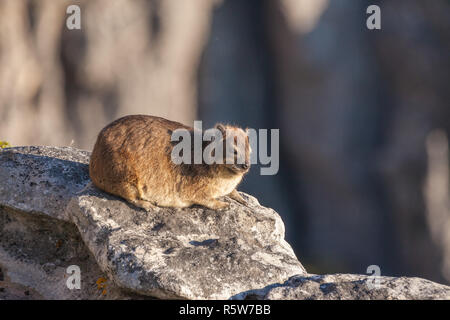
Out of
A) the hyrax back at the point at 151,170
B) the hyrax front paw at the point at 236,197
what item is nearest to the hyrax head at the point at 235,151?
the hyrax back at the point at 151,170

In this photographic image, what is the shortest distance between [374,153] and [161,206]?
8134 millimetres

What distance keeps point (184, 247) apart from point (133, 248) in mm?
412

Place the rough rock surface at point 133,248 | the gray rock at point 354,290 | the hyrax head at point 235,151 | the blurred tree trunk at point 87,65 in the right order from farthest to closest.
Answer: the blurred tree trunk at point 87,65, the hyrax head at point 235,151, the rough rock surface at point 133,248, the gray rock at point 354,290

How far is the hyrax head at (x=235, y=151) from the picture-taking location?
208 inches

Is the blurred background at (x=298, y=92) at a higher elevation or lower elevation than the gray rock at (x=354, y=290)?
higher

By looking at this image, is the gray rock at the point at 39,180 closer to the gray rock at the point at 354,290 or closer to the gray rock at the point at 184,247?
the gray rock at the point at 184,247

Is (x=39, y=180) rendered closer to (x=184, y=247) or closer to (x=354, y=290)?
(x=184, y=247)

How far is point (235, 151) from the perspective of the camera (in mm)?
5297

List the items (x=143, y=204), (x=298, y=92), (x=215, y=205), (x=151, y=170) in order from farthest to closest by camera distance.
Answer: (x=298, y=92) → (x=215, y=205) → (x=151, y=170) → (x=143, y=204)

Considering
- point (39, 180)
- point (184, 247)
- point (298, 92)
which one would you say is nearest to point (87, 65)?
point (298, 92)

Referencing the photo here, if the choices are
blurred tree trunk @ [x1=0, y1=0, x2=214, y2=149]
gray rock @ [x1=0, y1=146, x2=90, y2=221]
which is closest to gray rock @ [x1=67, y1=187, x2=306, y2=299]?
gray rock @ [x1=0, y1=146, x2=90, y2=221]

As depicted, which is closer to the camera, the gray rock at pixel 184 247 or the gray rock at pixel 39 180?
the gray rock at pixel 184 247

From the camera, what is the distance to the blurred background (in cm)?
1179

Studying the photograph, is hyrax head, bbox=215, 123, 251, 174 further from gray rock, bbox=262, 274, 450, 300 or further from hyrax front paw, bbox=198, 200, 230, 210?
gray rock, bbox=262, 274, 450, 300
